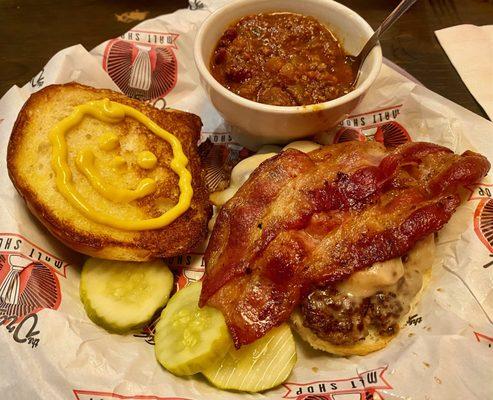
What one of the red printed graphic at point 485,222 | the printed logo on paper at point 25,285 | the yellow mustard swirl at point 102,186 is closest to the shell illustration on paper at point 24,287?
the printed logo on paper at point 25,285

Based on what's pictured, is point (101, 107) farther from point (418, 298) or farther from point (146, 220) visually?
point (418, 298)

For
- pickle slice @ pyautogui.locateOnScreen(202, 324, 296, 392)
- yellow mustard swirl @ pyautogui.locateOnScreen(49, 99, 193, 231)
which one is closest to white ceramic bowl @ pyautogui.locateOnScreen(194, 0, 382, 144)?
yellow mustard swirl @ pyautogui.locateOnScreen(49, 99, 193, 231)

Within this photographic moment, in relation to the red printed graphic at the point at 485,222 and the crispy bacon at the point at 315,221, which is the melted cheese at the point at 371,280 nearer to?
the crispy bacon at the point at 315,221

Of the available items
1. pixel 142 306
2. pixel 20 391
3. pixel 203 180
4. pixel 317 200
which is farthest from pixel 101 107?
pixel 20 391

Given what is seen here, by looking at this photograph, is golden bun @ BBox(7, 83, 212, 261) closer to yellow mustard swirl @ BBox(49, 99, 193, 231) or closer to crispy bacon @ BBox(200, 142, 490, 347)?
yellow mustard swirl @ BBox(49, 99, 193, 231)

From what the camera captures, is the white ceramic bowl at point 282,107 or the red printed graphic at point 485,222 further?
the white ceramic bowl at point 282,107

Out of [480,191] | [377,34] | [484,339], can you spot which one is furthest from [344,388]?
[377,34]
